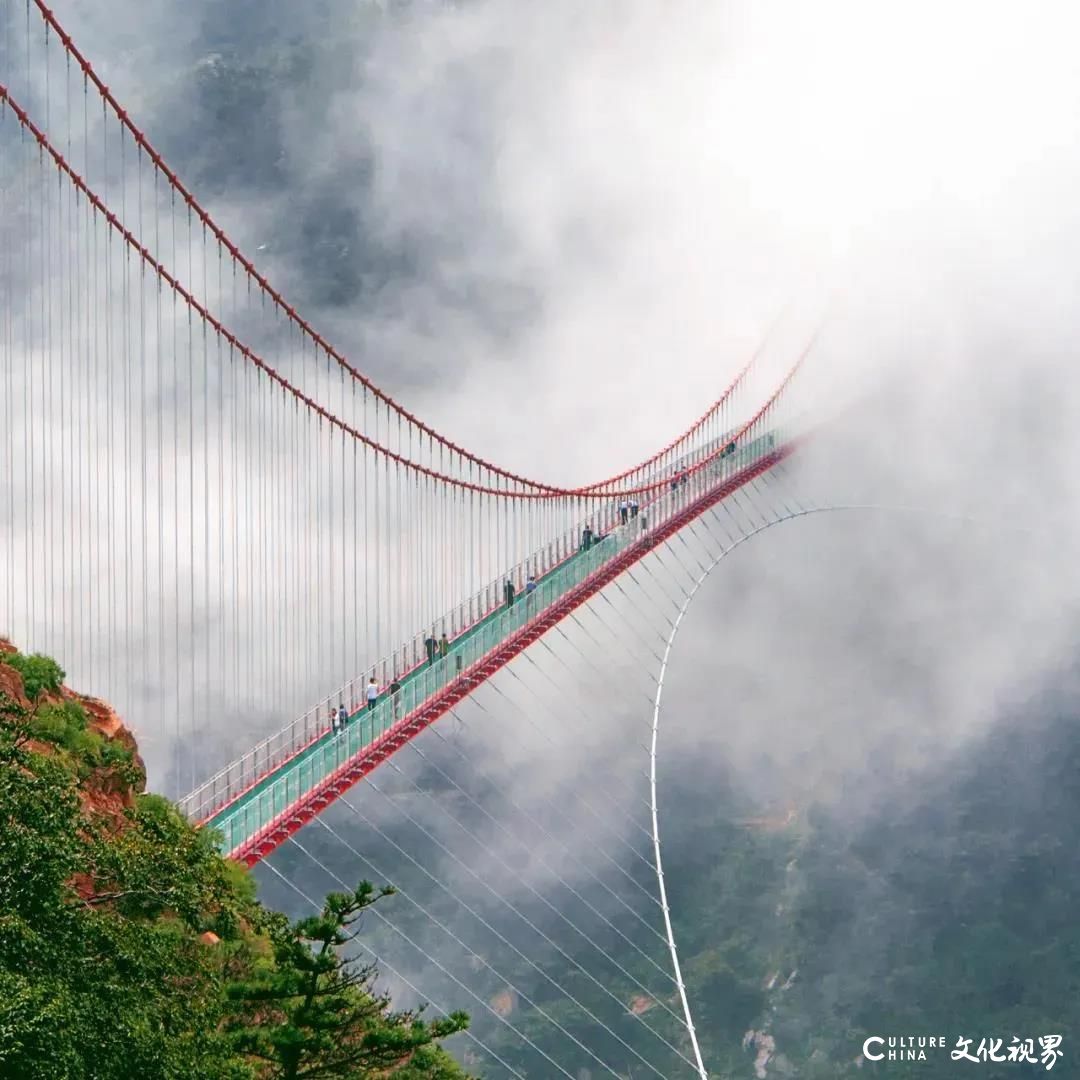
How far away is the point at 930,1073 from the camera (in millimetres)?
125125

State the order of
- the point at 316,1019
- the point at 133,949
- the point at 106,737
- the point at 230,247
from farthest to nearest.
Result: 1. the point at 230,247
2. the point at 106,737
3. the point at 316,1019
4. the point at 133,949

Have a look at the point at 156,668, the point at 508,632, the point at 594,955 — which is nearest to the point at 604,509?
the point at 508,632

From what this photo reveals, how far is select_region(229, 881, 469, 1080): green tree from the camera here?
27891mm

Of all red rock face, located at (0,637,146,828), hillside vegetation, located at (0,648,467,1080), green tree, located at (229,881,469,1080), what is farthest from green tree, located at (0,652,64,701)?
green tree, located at (229,881,469,1080)

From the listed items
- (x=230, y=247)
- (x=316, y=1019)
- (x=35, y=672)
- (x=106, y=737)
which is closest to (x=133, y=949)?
(x=316, y=1019)

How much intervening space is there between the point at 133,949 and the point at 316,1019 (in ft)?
8.16

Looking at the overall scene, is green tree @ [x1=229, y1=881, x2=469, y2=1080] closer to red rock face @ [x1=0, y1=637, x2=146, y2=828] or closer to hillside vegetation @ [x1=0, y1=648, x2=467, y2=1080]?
hillside vegetation @ [x1=0, y1=648, x2=467, y2=1080]

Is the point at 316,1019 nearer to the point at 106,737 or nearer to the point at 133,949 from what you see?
the point at 133,949

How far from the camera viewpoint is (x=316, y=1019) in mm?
27938

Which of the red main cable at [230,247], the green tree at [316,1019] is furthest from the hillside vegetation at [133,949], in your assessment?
the red main cable at [230,247]

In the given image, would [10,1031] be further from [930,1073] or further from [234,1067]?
[930,1073]

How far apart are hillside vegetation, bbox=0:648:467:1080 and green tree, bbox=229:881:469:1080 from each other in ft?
0.11

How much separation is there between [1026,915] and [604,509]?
71.2m

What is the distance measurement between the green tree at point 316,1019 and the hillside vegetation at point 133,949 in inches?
1.3
